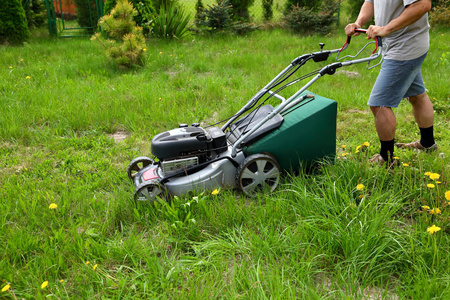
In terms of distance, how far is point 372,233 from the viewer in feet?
6.10

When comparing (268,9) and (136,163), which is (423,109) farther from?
(268,9)

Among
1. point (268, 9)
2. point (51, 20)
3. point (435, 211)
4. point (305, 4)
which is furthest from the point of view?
point (268, 9)

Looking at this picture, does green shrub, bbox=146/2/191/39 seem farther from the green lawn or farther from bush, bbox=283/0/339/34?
the green lawn

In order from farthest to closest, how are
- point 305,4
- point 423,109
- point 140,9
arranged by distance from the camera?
point 305,4 → point 140,9 → point 423,109

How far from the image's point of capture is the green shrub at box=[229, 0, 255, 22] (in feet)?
29.9

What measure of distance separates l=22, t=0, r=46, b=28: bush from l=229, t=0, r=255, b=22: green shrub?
436cm

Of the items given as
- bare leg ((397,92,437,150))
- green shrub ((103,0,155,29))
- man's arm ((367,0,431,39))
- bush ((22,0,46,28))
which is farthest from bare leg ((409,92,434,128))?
bush ((22,0,46,28))

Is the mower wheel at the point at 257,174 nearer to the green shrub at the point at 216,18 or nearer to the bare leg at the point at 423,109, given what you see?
the bare leg at the point at 423,109

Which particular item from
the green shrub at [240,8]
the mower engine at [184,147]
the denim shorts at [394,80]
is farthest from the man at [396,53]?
the green shrub at [240,8]

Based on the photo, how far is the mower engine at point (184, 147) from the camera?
2.35 m

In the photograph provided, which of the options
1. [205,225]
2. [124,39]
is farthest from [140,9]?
[205,225]

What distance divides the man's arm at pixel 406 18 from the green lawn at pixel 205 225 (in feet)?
2.66

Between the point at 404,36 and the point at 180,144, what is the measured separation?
1559 millimetres

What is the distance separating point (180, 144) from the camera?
2363 millimetres
